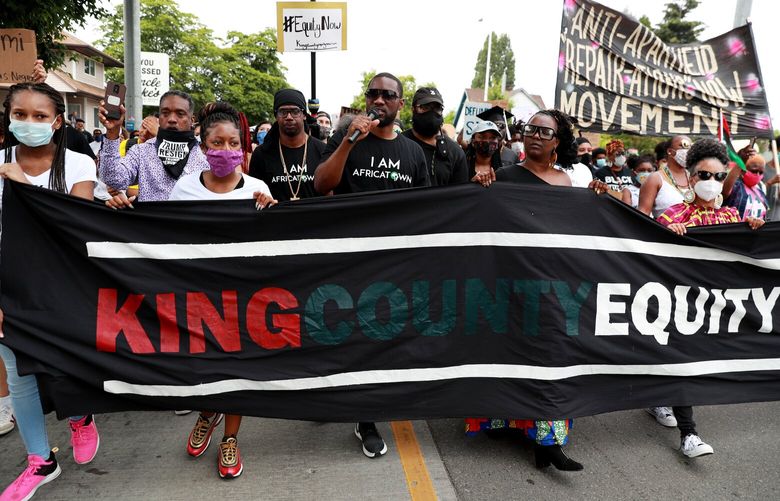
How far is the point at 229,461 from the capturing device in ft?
10.2

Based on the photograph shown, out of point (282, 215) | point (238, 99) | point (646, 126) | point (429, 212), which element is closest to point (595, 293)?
point (429, 212)

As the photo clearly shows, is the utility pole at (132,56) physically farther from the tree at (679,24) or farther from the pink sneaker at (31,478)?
the tree at (679,24)

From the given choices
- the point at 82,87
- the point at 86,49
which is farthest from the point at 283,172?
the point at 82,87

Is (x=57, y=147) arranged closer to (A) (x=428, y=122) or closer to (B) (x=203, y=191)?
(B) (x=203, y=191)

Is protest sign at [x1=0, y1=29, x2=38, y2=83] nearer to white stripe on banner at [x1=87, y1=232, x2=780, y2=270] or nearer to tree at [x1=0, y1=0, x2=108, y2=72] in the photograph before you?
white stripe on banner at [x1=87, y1=232, x2=780, y2=270]

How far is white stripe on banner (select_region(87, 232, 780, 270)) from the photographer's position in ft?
10.3

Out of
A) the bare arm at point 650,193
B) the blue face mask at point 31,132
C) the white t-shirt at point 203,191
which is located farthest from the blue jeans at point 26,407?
the bare arm at point 650,193

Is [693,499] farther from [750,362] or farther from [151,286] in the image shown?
[151,286]

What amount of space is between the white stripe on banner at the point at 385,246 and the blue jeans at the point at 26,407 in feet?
2.25

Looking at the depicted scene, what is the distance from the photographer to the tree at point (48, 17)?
10.8 metres

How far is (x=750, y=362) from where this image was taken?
12.0 feet

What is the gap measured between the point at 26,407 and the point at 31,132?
1.40 meters

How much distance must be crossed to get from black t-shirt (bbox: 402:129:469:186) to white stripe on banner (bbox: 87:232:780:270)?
95 cm

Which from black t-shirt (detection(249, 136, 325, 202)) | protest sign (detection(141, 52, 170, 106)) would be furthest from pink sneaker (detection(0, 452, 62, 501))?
protest sign (detection(141, 52, 170, 106))
